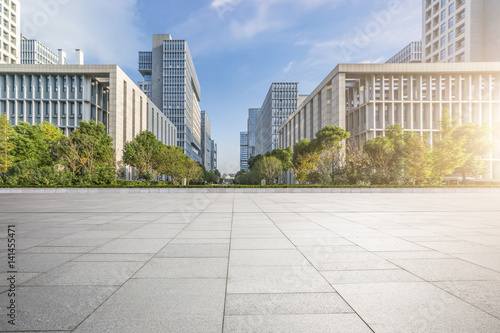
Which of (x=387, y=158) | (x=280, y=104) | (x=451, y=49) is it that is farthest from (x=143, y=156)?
(x=280, y=104)

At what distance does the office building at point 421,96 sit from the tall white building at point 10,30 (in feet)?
242

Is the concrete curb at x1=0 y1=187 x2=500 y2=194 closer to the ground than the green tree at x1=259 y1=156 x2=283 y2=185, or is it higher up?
closer to the ground

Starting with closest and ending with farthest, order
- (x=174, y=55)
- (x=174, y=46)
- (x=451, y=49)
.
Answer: (x=451, y=49) → (x=174, y=46) → (x=174, y=55)

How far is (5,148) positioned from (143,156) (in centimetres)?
1617

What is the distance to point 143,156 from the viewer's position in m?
38.4

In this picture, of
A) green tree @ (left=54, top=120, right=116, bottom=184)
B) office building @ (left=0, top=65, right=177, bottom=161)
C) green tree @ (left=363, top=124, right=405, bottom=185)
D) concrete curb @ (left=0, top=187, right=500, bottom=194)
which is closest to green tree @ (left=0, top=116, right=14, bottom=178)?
green tree @ (left=54, top=120, right=116, bottom=184)

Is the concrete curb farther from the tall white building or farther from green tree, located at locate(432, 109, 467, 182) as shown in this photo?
the tall white building

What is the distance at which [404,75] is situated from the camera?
4606cm

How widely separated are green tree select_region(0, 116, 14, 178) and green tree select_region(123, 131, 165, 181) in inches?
516

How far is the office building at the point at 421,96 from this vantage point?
147ft

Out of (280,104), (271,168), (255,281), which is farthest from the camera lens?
(280,104)

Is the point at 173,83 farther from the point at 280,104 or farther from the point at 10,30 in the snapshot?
the point at 10,30

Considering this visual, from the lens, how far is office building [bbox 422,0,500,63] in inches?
2093

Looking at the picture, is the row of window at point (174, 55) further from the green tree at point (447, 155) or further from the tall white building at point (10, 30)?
the green tree at point (447, 155)
